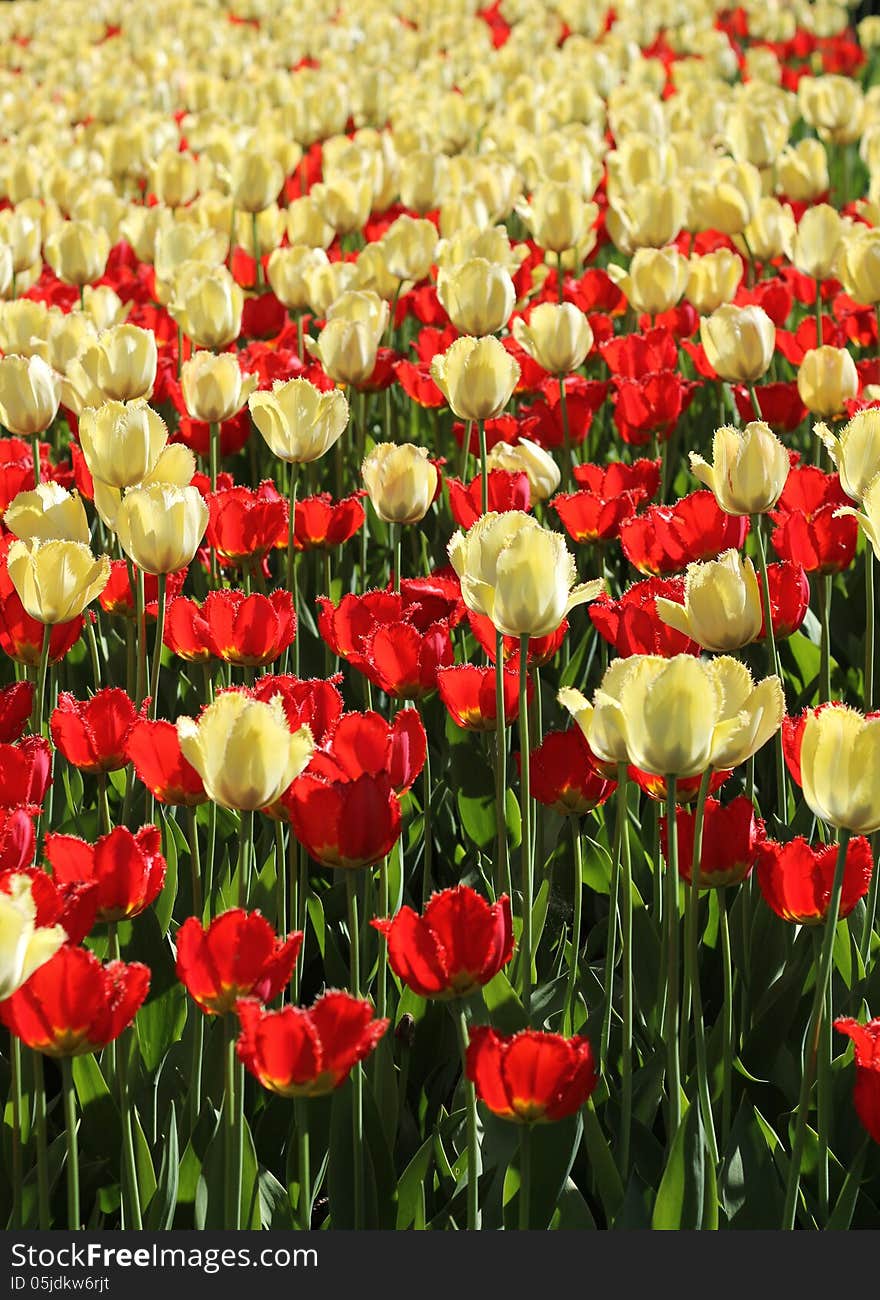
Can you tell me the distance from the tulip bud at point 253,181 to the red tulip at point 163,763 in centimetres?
288

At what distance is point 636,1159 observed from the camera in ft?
5.42

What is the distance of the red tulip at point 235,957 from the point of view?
136 cm

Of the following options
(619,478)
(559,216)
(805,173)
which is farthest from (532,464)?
(805,173)

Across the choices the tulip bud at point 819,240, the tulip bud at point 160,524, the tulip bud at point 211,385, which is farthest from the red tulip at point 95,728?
the tulip bud at point 819,240

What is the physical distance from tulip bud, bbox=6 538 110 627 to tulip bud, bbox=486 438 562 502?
0.97 meters

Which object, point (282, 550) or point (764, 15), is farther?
point (764, 15)

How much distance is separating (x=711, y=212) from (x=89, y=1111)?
3024 mm

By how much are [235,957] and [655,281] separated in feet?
7.51

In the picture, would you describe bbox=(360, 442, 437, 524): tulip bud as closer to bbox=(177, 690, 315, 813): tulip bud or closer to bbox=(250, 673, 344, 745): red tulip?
bbox=(250, 673, 344, 745): red tulip

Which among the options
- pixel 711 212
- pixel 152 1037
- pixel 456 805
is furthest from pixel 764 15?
pixel 152 1037

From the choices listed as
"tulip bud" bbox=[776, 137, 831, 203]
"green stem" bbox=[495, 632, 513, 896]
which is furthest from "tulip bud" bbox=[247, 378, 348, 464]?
"tulip bud" bbox=[776, 137, 831, 203]

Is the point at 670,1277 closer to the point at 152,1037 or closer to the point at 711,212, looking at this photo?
the point at 152,1037

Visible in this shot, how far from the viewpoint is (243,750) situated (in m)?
1.41

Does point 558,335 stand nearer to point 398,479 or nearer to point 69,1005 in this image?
point 398,479
